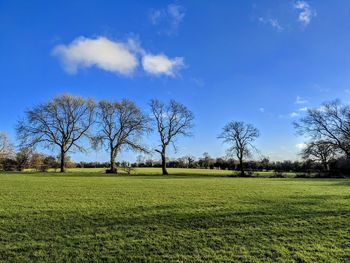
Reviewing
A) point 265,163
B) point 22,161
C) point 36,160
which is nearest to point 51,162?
point 36,160

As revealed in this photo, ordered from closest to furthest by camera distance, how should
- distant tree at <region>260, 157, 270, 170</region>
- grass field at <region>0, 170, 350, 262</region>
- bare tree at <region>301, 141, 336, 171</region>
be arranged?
grass field at <region>0, 170, 350, 262</region> → bare tree at <region>301, 141, 336, 171</region> → distant tree at <region>260, 157, 270, 170</region>

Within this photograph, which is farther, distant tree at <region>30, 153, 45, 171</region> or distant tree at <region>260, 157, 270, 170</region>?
distant tree at <region>260, 157, 270, 170</region>

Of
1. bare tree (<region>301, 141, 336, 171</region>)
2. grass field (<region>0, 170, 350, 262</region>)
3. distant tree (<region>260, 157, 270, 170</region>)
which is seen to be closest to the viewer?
grass field (<region>0, 170, 350, 262</region>)

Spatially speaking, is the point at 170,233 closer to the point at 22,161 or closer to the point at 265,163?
the point at 22,161

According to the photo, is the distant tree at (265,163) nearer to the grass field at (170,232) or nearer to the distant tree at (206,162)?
the distant tree at (206,162)

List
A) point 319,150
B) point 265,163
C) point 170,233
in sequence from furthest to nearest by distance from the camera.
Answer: point 265,163 → point 319,150 → point 170,233

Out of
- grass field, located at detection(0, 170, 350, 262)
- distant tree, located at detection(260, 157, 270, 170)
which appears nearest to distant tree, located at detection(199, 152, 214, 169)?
distant tree, located at detection(260, 157, 270, 170)

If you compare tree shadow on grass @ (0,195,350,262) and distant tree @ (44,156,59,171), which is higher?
distant tree @ (44,156,59,171)

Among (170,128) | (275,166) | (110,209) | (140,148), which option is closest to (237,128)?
(170,128)

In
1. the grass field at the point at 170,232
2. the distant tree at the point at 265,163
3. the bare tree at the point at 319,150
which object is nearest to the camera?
the grass field at the point at 170,232

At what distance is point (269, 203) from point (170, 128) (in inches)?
1611

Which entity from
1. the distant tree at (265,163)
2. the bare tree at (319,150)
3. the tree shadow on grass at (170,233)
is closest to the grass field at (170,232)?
the tree shadow on grass at (170,233)

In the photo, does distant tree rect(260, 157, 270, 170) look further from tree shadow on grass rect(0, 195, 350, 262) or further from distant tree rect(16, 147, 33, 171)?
A: tree shadow on grass rect(0, 195, 350, 262)

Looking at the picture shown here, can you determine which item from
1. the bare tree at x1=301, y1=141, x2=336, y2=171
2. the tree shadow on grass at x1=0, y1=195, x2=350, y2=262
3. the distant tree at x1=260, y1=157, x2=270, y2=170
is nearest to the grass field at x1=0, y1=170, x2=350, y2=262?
the tree shadow on grass at x1=0, y1=195, x2=350, y2=262
